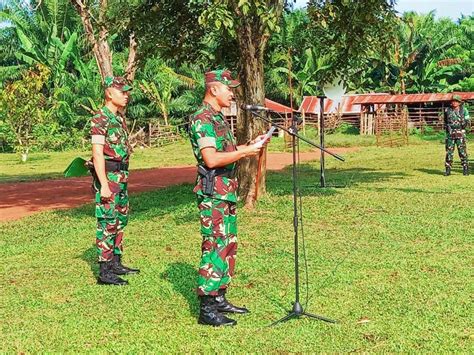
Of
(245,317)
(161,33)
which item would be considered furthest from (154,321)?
(161,33)

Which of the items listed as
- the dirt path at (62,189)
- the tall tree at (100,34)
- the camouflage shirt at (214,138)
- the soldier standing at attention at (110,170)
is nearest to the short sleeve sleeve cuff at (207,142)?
the camouflage shirt at (214,138)

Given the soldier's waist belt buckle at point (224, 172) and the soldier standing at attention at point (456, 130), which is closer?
the soldier's waist belt buckle at point (224, 172)

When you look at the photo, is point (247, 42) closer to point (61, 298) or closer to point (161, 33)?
point (161, 33)

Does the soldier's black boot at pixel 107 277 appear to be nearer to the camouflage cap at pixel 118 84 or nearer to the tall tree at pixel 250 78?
the camouflage cap at pixel 118 84

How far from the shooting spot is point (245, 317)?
192 inches

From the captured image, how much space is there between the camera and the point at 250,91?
1002 centimetres

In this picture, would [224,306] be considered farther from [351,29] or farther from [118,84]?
[351,29]

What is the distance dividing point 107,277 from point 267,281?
142 cm

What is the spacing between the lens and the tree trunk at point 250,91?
32.8 feet

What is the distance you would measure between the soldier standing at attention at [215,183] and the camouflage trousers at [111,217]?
1.45m

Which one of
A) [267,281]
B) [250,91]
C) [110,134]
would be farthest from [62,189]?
[267,281]

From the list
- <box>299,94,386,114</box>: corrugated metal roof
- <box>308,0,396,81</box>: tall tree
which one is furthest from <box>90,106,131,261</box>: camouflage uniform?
<box>299,94,386,114</box>: corrugated metal roof

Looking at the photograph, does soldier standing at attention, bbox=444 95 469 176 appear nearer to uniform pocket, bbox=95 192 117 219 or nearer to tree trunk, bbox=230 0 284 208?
tree trunk, bbox=230 0 284 208

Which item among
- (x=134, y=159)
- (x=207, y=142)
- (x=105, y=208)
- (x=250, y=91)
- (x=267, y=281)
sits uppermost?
(x=250, y=91)
